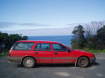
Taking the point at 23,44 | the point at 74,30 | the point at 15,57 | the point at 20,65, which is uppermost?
the point at 74,30

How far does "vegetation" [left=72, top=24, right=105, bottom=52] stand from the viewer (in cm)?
3108

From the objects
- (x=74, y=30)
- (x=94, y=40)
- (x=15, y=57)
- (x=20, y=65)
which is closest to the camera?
(x=15, y=57)

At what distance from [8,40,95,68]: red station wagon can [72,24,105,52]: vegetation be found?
21889 mm

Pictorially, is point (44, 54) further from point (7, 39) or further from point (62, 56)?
point (7, 39)

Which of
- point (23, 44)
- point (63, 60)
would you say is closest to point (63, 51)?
point (63, 60)

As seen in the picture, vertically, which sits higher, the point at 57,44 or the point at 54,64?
the point at 57,44

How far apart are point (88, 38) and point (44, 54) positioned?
25798 millimetres

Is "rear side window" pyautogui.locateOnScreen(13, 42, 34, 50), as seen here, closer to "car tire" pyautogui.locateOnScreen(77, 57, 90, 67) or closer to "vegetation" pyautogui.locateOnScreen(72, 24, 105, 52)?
"car tire" pyautogui.locateOnScreen(77, 57, 90, 67)

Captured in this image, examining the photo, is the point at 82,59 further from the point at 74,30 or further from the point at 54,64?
the point at 74,30

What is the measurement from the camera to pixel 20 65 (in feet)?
31.0

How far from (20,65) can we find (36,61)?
4.12 feet

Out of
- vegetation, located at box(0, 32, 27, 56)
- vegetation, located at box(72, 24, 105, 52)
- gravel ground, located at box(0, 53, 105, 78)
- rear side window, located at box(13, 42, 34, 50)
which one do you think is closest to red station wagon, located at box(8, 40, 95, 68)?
rear side window, located at box(13, 42, 34, 50)

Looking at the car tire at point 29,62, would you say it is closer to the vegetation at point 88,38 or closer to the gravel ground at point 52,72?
the gravel ground at point 52,72

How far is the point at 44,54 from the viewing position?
884cm
